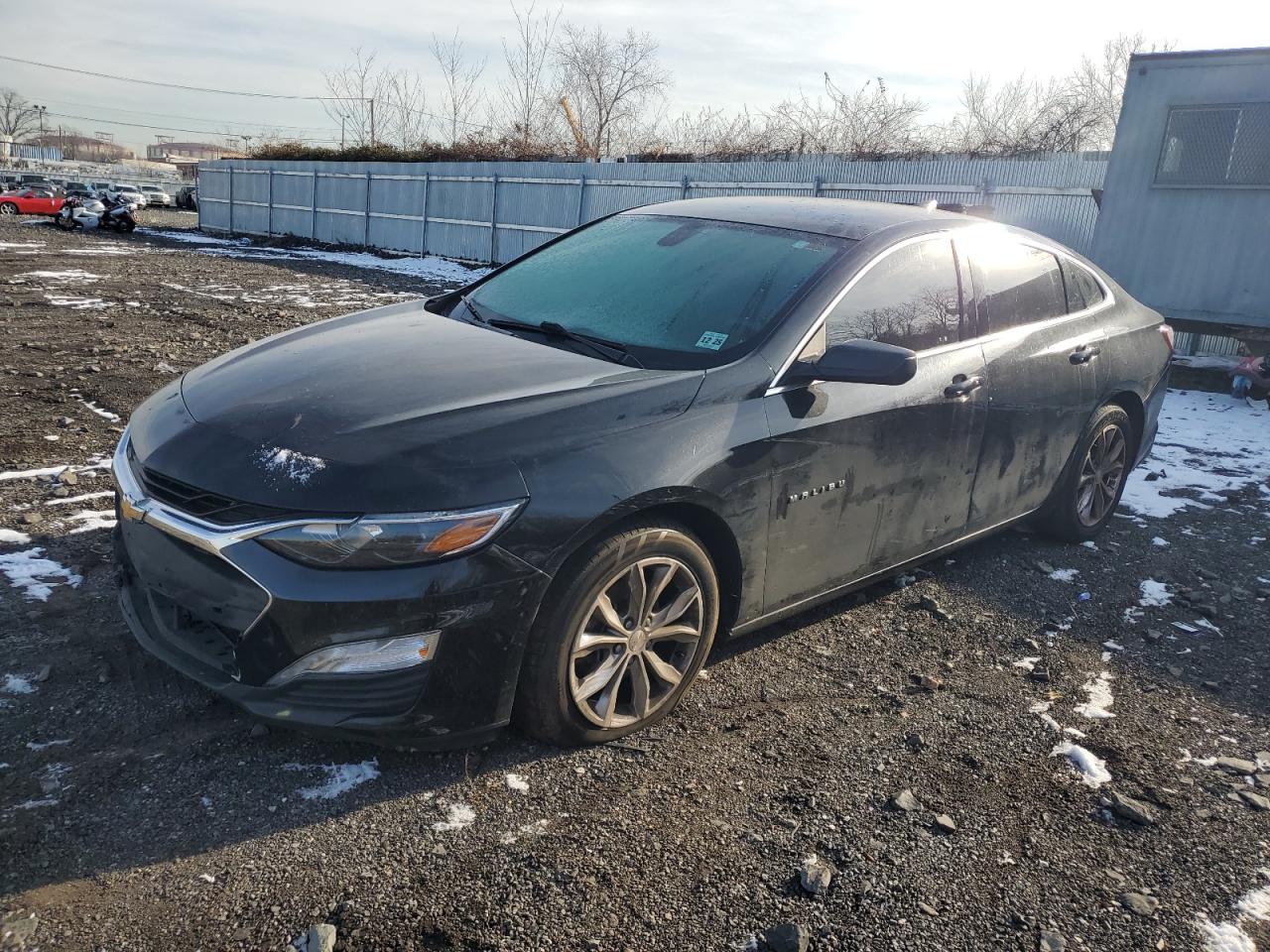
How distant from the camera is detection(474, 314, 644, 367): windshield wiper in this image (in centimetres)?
327

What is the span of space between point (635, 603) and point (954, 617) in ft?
6.34

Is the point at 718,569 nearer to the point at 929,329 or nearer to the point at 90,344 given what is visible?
the point at 929,329

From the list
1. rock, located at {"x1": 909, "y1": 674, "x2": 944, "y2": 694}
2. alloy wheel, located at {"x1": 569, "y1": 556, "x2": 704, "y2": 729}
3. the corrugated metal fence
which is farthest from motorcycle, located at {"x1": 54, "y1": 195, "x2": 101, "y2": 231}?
rock, located at {"x1": 909, "y1": 674, "x2": 944, "y2": 694}

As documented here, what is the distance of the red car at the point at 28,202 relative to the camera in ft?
129

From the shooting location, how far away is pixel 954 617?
420 cm

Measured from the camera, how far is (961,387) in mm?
3869

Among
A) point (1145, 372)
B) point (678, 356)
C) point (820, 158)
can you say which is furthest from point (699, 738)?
point (820, 158)

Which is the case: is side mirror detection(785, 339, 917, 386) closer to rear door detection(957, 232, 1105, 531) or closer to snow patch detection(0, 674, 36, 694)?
rear door detection(957, 232, 1105, 531)

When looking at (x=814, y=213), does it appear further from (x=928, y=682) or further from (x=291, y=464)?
(x=291, y=464)

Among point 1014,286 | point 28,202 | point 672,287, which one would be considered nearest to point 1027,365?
point 1014,286

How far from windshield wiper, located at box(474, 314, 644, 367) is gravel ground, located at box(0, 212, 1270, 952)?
1.25 meters

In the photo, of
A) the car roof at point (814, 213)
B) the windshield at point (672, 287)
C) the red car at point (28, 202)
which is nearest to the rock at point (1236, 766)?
the windshield at point (672, 287)

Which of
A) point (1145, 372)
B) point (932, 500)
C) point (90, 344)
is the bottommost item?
point (90, 344)

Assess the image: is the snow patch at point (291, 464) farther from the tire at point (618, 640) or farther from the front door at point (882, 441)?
the front door at point (882, 441)
